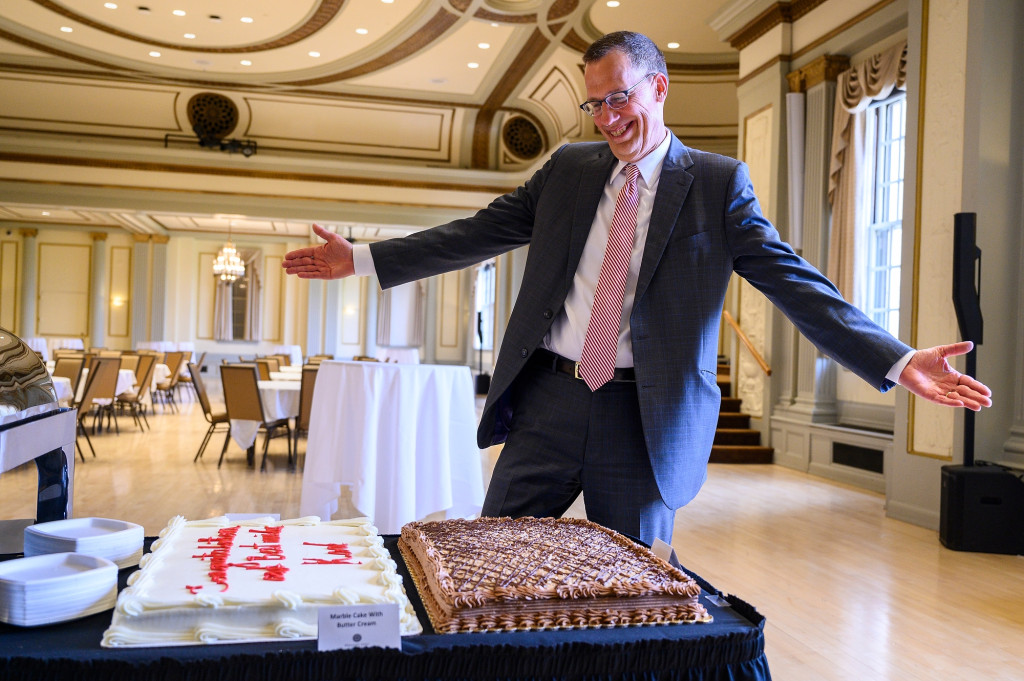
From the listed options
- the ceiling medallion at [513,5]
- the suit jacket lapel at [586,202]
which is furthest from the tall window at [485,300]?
the suit jacket lapel at [586,202]

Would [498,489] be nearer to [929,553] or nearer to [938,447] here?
[929,553]

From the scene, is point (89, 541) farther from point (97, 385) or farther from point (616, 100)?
point (97, 385)

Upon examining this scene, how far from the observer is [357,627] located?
72 cm

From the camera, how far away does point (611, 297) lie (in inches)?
52.1

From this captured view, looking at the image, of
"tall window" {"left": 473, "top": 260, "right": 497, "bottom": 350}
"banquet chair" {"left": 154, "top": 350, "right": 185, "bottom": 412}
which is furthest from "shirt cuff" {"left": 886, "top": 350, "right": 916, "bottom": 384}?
"tall window" {"left": 473, "top": 260, "right": 497, "bottom": 350}

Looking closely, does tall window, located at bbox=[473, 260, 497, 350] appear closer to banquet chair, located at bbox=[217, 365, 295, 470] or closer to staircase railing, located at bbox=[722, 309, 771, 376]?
staircase railing, located at bbox=[722, 309, 771, 376]

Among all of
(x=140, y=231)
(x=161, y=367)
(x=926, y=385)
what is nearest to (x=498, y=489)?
(x=926, y=385)

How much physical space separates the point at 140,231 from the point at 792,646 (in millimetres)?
17666

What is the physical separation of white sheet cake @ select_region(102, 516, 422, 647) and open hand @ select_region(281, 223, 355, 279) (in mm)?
440

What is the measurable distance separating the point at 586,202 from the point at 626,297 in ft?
0.63

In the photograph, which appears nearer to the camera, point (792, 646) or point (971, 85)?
point (792, 646)

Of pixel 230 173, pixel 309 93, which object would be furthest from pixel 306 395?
pixel 230 173

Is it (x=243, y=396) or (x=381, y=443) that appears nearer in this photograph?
(x=381, y=443)

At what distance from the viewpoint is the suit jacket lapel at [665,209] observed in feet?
4.31
